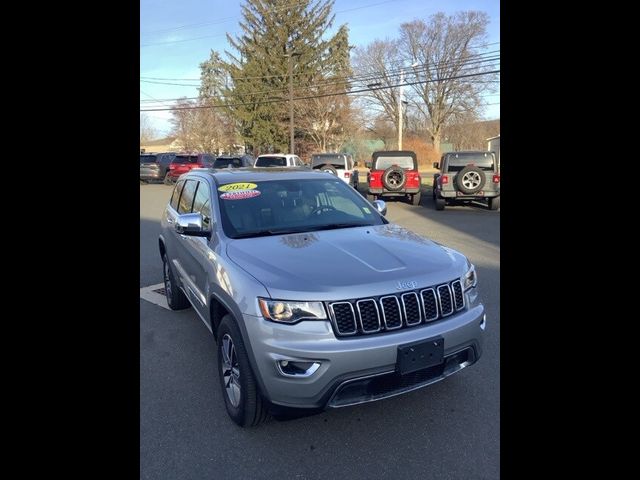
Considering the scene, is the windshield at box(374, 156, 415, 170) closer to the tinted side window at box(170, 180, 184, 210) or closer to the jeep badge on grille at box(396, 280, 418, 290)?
the tinted side window at box(170, 180, 184, 210)

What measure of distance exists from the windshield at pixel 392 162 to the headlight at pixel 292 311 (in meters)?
13.8

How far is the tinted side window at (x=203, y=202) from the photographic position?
12.2 ft

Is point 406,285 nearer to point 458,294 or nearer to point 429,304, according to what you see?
point 429,304

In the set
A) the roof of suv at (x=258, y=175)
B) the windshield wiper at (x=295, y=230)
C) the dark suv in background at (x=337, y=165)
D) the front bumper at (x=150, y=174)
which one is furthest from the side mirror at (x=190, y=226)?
the front bumper at (x=150, y=174)

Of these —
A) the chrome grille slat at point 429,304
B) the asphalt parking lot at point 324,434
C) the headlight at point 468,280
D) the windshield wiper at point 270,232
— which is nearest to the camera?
the asphalt parking lot at point 324,434

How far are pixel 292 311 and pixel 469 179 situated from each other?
11564 millimetres

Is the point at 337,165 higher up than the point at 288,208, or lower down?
higher up

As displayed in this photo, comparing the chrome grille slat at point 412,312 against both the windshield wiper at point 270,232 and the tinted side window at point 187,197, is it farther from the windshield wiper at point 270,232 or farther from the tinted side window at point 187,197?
the tinted side window at point 187,197

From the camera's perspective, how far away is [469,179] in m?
12.8

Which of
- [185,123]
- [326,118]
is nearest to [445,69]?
[326,118]

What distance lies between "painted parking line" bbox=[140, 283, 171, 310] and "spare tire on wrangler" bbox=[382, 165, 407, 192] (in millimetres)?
9997

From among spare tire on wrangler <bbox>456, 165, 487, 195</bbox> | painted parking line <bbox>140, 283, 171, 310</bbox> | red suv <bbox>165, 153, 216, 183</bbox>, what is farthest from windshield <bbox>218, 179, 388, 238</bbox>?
red suv <bbox>165, 153, 216, 183</bbox>

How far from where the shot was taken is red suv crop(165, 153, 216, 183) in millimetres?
25734
